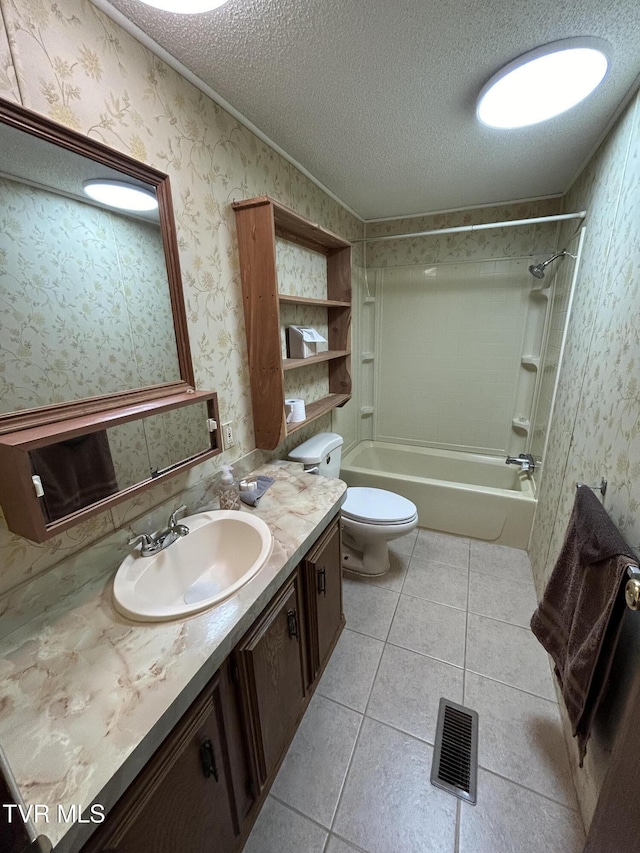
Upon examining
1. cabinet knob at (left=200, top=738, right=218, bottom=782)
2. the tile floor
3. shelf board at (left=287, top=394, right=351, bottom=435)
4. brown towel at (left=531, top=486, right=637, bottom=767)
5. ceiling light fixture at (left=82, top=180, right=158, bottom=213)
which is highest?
ceiling light fixture at (left=82, top=180, right=158, bottom=213)

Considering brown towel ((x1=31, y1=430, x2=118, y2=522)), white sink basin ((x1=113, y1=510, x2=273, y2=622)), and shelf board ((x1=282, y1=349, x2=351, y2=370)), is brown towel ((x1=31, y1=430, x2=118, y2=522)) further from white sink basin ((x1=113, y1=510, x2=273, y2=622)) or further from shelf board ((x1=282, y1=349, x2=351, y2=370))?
shelf board ((x1=282, y1=349, x2=351, y2=370))

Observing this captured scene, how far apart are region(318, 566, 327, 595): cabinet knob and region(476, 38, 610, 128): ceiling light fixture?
1.84m

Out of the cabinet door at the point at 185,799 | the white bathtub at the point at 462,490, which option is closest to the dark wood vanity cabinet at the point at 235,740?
the cabinet door at the point at 185,799

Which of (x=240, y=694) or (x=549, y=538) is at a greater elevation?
(x=240, y=694)

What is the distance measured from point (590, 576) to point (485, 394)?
6.92 ft

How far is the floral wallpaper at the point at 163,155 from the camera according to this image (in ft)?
2.62

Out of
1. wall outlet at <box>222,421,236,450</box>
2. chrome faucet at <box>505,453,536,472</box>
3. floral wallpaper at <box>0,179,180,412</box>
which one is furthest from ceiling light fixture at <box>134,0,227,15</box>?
chrome faucet at <box>505,453,536,472</box>

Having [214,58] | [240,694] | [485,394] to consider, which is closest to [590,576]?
[240,694]

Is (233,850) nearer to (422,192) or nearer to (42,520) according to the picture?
(42,520)

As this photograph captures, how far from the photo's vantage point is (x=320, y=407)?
2062mm

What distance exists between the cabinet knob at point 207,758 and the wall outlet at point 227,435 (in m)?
0.95

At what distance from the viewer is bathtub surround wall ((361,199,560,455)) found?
2551 mm

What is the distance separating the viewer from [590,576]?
941 mm

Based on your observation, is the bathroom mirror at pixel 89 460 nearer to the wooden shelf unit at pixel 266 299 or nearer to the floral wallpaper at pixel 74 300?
the floral wallpaper at pixel 74 300
